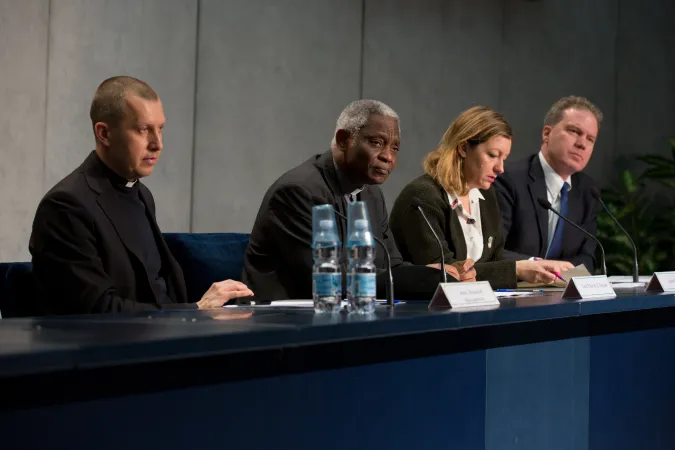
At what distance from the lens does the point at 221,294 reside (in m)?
2.54

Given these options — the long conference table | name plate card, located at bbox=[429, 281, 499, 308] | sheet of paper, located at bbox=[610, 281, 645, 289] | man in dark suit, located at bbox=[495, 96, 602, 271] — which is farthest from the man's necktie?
name plate card, located at bbox=[429, 281, 499, 308]

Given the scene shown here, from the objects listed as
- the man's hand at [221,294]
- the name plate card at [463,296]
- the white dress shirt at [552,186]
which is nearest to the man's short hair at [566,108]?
the white dress shirt at [552,186]

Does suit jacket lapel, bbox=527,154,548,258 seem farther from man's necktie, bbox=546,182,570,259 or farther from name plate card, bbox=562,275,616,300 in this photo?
name plate card, bbox=562,275,616,300

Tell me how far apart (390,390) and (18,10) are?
3.05m

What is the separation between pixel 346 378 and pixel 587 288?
1.19m

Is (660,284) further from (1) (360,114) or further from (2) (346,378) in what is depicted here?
(2) (346,378)

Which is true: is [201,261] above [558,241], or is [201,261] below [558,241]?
below

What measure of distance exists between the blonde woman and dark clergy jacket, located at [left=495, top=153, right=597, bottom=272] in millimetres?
399

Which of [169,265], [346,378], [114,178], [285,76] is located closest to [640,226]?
[285,76]

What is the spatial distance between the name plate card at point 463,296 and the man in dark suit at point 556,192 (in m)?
2.05

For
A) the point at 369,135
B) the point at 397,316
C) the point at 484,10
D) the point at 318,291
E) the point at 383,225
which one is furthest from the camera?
the point at 484,10

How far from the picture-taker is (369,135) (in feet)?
10.6

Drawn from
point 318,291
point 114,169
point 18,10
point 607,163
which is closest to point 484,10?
point 607,163

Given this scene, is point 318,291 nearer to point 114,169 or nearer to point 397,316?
point 397,316
